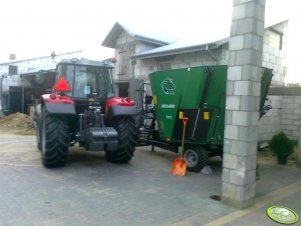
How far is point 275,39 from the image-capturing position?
13852mm

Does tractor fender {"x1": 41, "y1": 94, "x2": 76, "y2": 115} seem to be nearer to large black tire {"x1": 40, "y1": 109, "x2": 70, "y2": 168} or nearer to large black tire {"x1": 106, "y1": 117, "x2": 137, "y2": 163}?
large black tire {"x1": 40, "y1": 109, "x2": 70, "y2": 168}

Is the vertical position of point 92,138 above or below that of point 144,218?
above

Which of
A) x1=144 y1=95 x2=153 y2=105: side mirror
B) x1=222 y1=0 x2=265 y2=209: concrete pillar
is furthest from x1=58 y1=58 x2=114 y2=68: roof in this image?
x1=222 y1=0 x2=265 y2=209: concrete pillar

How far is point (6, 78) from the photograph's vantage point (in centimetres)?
2206

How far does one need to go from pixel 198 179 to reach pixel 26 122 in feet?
42.0

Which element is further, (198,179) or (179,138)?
(179,138)

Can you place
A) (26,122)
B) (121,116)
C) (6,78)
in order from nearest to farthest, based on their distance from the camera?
(121,116), (26,122), (6,78)

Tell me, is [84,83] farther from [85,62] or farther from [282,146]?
[282,146]

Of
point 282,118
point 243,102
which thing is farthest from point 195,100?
point 282,118

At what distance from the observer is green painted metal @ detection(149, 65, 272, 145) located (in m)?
7.65

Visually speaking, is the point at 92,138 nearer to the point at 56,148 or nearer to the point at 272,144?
the point at 56,148

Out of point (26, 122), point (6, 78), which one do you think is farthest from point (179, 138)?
point (6, 78)

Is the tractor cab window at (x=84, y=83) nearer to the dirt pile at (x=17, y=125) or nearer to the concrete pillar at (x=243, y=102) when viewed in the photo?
the concrete pillar at (x=243, y=102)

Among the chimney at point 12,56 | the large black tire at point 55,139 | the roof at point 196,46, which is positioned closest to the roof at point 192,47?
the roof at point 196,46
